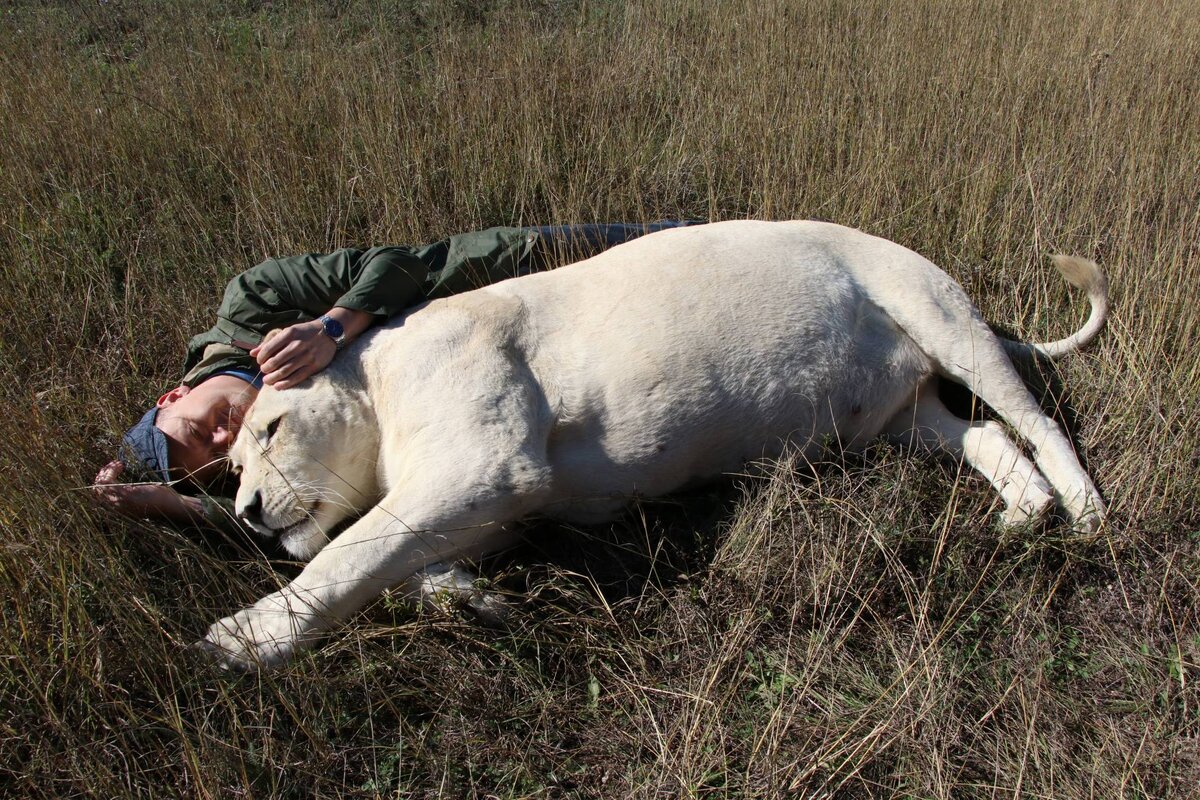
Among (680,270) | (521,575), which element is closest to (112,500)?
(521,575)

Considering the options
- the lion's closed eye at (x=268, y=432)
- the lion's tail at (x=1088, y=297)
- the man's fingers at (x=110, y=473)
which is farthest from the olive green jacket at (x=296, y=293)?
Result: the lion's tail at (x=1088, y=297)

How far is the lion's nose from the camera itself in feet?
9.23

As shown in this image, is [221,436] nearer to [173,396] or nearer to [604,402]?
[173,396]

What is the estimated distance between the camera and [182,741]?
207 centimetres

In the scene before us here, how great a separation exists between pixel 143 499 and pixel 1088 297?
12.8 feet

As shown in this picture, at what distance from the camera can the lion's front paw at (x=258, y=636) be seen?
7.90ft

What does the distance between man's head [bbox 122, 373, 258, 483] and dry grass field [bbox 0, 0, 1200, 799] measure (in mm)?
241

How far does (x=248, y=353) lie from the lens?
336 centimetres

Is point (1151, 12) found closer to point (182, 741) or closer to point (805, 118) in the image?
point (805, 118)

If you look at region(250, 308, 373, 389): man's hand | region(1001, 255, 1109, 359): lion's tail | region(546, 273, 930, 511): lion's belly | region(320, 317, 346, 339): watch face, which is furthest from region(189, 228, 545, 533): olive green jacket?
region(1001, 255, 1109, 359): lion's tail

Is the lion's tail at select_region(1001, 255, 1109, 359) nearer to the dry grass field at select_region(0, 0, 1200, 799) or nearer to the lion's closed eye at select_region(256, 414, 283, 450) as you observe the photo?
the dry grass field at select_region(0, 0, 1200, 799)

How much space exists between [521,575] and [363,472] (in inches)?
26.4

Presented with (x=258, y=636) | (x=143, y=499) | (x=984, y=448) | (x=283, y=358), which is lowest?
(x=984, y=448)

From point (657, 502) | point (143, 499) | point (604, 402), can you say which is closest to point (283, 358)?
point (143, 499)
